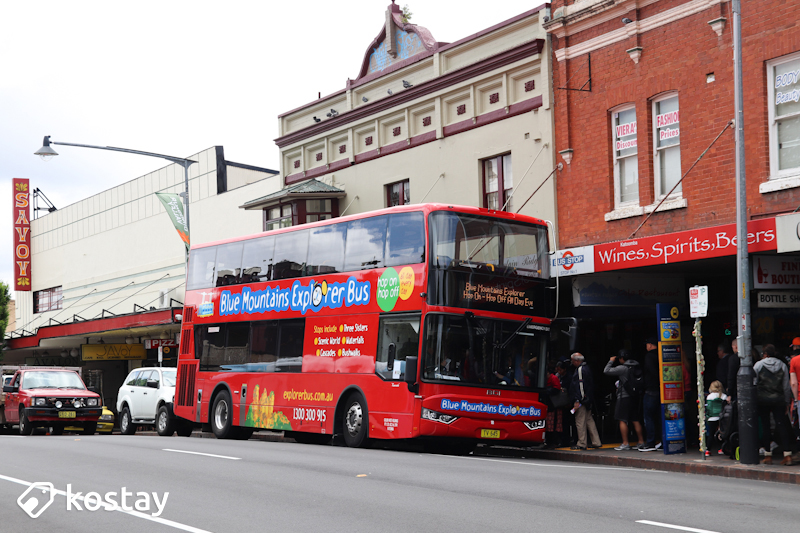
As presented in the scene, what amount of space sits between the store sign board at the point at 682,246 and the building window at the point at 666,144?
248 centimetres

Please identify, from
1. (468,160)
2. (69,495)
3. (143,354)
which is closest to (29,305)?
(143,354)

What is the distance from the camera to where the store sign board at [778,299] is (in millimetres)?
16547

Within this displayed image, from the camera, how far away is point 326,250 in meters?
18.8

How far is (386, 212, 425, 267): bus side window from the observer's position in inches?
641

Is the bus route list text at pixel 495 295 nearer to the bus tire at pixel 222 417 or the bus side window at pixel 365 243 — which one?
the bus side window at pixel 365 243

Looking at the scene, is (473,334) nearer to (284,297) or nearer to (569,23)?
(284,297)

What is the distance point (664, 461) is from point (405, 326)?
15.7ft

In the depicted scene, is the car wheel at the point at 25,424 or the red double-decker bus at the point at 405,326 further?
the car wheel at the point at 25,424

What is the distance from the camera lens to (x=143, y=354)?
133ft

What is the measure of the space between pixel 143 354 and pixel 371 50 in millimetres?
18670

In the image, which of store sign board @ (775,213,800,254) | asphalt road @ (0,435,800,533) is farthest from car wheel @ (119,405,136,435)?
store sign board @ (775,213,800,254)

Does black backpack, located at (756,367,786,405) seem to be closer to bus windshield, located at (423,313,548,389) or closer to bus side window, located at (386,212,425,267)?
bus windshield, located at (423,313,548,389)

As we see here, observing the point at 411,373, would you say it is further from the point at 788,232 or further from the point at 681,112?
the point at 681,112

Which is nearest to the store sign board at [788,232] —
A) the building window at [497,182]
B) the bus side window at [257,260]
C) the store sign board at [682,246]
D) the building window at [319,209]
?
the store sign board at [682,246]
